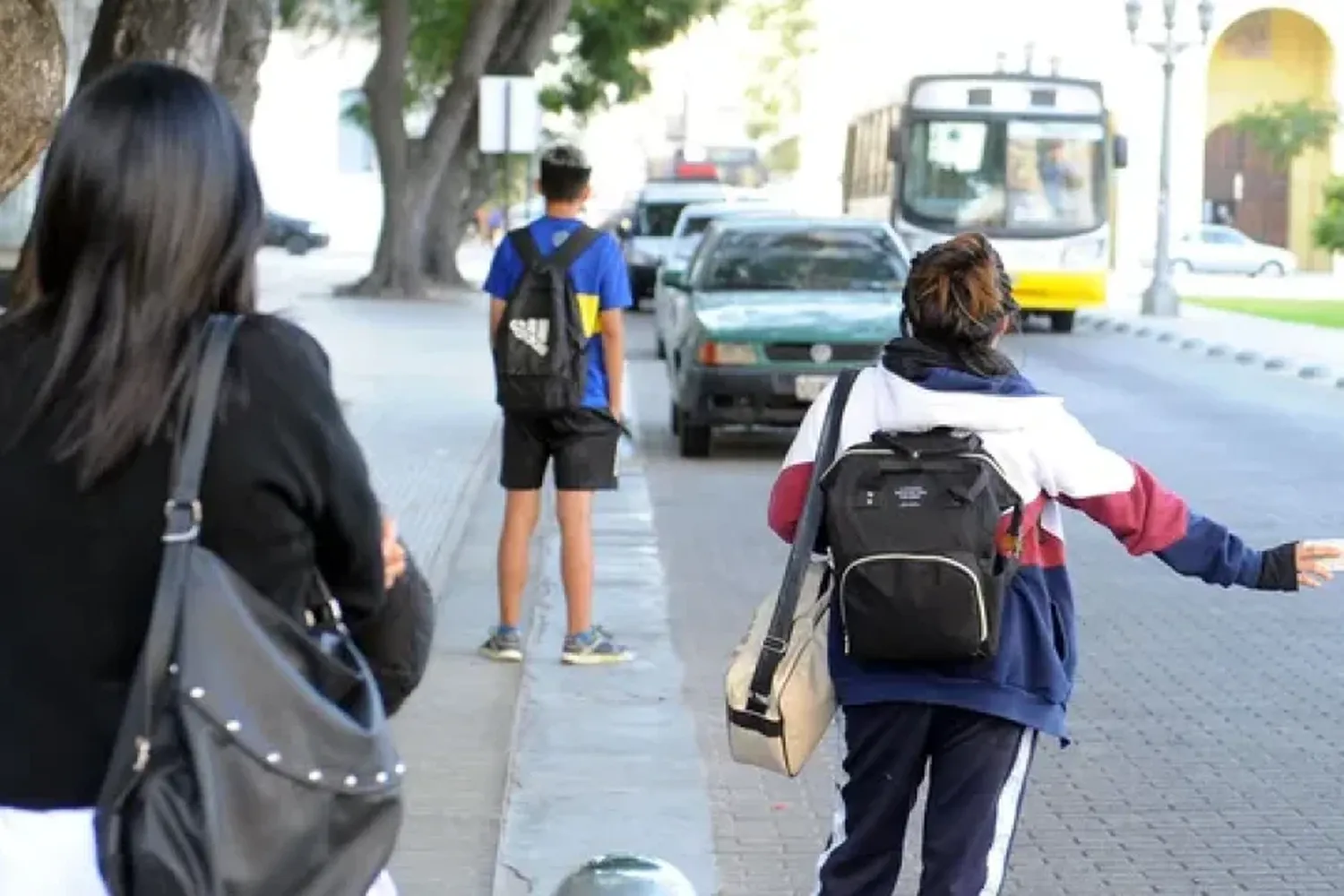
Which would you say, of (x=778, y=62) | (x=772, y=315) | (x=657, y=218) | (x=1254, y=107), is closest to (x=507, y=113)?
(x=772, y=315)

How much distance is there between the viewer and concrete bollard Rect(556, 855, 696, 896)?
12.6 feet

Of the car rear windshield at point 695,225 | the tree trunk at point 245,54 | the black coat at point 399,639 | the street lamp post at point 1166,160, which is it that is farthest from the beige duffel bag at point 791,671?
the street lamp post at point 1166,160

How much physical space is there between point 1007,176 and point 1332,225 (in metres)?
12.7

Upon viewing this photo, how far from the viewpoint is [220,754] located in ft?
7.75

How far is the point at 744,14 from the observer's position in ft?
315

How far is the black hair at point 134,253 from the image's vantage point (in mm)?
2518

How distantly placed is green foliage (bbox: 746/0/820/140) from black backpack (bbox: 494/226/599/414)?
88.5 meters

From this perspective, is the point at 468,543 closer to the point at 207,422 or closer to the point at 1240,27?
the point at 207,422

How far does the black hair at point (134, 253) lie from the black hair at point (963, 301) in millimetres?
1834

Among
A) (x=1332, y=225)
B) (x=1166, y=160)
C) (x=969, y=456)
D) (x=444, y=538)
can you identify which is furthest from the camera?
(x=1332, y=225)

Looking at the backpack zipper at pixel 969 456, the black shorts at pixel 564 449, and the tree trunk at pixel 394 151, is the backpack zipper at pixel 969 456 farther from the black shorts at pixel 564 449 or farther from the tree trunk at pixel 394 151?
the tree trunk at pixel 394 151

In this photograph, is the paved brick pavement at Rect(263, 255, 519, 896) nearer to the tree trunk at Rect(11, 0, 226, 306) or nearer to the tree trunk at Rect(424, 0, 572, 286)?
the tree trunk at Rect(11, 0, 226, 306)

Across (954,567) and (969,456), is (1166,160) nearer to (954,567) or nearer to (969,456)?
(969,456)

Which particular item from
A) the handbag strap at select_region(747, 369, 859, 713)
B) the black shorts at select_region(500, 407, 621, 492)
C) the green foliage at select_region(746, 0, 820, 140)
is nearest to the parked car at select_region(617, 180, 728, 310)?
the black shorts at select_region(500, 407, 621, 492)
